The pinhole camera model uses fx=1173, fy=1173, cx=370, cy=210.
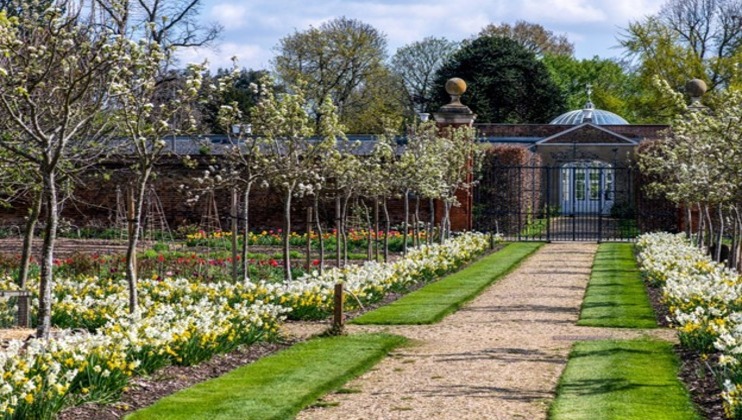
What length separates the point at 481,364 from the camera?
10016 mm

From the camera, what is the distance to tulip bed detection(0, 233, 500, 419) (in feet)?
23.3

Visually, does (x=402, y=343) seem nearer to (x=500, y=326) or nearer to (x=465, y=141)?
(x=500, y=326)

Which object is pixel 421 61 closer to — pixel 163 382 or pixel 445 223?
pixel 445 223

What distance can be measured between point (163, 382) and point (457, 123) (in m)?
17.8

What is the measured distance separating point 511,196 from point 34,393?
22.6m

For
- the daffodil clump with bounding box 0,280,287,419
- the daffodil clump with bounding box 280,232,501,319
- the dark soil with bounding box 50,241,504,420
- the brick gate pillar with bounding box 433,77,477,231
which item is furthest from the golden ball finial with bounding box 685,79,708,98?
the dark soil with bounding box 50,241,504,420

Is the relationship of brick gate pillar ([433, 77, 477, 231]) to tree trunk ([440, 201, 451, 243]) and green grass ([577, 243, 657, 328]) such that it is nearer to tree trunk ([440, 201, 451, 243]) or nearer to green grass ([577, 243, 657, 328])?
tree trunk ([440, 201, 451, 243])

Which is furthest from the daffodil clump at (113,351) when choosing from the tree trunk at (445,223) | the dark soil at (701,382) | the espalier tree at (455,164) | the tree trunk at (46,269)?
the espalier tree at (455,164)

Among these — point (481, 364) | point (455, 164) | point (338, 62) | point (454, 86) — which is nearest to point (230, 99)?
point (338, 62)

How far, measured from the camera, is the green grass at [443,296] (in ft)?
42.7

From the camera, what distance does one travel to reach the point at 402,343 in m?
11.2

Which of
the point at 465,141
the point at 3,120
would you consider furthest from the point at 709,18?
the point at 3,120

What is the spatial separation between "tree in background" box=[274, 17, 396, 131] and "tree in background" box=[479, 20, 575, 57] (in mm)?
11383

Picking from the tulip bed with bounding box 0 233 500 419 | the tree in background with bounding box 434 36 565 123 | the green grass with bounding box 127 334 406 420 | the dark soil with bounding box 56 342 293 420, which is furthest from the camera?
the tree in background with bounding box 434 36 565 123
